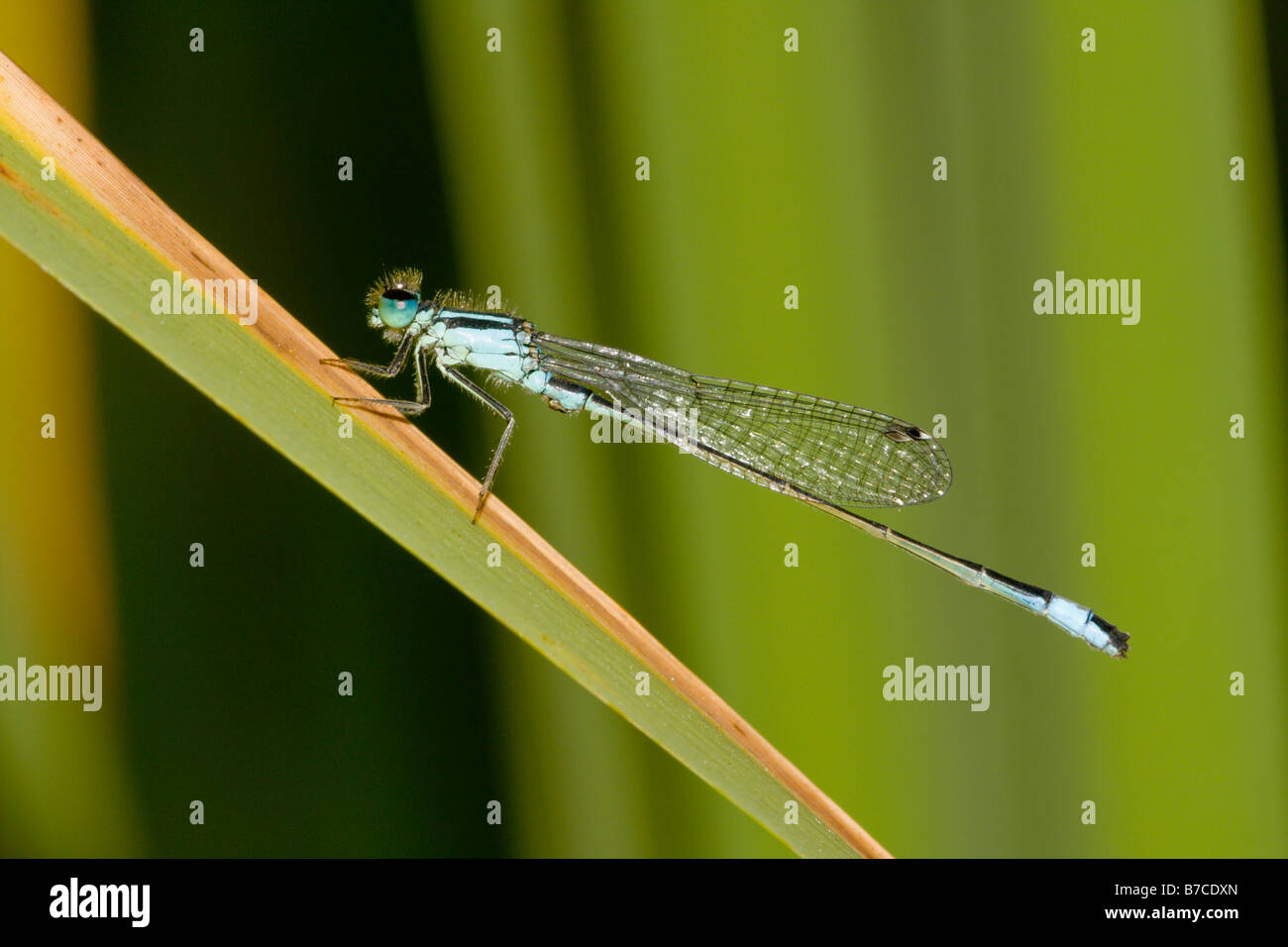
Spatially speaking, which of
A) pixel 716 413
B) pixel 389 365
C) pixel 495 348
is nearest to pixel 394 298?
pixel 389 365

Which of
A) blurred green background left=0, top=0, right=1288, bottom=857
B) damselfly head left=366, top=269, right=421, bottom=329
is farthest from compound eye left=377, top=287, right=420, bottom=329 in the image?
blurred green background left=0, top=0, right=1288, bottom=857

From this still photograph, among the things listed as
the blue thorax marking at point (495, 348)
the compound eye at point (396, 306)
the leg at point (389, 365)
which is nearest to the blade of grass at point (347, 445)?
the leg at point (389, 365)

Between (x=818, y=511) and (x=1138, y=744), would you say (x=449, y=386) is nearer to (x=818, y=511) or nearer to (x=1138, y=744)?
(x=818, y=511)

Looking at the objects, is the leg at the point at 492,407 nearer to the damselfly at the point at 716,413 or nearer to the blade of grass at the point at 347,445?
the damselfly at the point at 716,413

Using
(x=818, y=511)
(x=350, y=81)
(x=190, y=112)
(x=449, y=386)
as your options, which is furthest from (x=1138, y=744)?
(x=190, y=112)

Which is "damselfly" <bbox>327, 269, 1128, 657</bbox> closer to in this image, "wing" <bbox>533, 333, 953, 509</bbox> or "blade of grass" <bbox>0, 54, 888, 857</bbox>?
"wing" <bbox>533, 333, 953, 509</bbox>

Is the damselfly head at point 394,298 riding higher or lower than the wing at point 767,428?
higher
